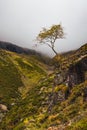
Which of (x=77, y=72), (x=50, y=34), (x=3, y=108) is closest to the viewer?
(x=77, y=72)

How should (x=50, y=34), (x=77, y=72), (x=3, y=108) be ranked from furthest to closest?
1. (x=3, y=108)
2. (x=50, y=34)
3. (x=77, y=72)

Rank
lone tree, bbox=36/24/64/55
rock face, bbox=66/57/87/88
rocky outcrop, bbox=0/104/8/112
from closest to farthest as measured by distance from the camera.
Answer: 1. rock face, bbox=66/57/87/88
2. lone tree, bbox=36/24/64/55
3. rocky outcrop, bbox=0/104/8/112

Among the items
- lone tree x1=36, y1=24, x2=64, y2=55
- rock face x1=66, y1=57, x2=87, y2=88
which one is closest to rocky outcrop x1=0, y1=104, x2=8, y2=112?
lone tree x1=36, y1=24, x2=64, y2=55

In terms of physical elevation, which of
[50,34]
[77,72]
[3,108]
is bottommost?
[3,108]

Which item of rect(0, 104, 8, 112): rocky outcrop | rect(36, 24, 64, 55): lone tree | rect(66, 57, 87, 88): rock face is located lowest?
rect(0, 104, 8, 112): rocky outcrop

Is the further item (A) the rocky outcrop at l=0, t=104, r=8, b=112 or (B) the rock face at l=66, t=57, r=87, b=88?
(A) the rocky outcrop at l=0, t=104, r=8, b=112

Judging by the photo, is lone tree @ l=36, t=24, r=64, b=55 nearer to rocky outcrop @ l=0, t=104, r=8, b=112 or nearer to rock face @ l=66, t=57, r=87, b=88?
rock face @ l=66, t=57, r=87, b=88

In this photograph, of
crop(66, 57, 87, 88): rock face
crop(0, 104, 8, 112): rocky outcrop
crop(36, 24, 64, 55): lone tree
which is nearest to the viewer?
crop(66, 57, 87, 88): rock face

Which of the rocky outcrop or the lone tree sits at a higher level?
the lone tree

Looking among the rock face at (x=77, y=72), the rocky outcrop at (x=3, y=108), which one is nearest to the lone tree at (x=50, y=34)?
the rock face at (x=77, y=72)

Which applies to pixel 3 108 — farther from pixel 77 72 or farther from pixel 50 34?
pixel 77 72

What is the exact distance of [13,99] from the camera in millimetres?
147000

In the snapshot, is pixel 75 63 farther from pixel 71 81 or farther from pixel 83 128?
pixel 83 128

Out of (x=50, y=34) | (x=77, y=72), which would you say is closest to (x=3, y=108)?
(x=50, y=34)
